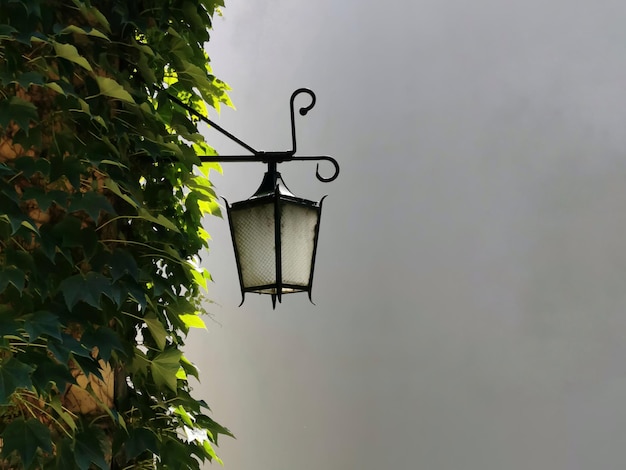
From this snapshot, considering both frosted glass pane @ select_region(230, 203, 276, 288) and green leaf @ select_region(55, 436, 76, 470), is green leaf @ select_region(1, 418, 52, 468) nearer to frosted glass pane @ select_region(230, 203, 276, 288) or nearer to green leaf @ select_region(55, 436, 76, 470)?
green leaf @ select_region(55, 436, 76, 470)

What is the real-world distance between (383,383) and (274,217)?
4.36ft

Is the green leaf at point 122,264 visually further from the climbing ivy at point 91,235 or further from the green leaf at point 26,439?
the green leaf at point 26,439

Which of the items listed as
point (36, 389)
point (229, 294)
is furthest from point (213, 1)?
point (229, 294)

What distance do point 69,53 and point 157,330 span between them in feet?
1.51

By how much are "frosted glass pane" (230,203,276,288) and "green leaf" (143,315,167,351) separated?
248 mm

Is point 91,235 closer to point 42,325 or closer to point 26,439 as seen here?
point 42,325

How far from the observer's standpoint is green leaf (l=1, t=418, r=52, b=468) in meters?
0.85

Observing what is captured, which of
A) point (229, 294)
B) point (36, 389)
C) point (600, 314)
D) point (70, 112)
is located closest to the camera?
point (36, 389)

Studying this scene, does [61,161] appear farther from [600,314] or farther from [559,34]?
[559,34]

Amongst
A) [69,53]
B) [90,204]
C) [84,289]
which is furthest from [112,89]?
[84,289]

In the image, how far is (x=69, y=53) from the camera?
3.12 feet

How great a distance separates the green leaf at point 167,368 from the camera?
43.4 inches

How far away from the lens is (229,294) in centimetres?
298

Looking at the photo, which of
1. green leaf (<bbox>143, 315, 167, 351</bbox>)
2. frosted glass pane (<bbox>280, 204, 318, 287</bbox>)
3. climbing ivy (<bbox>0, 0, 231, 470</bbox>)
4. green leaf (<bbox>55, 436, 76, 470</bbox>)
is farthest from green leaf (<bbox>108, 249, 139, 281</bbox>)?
frosted glass pane (<bbox>280, 204, 318, 287</bbox>)
